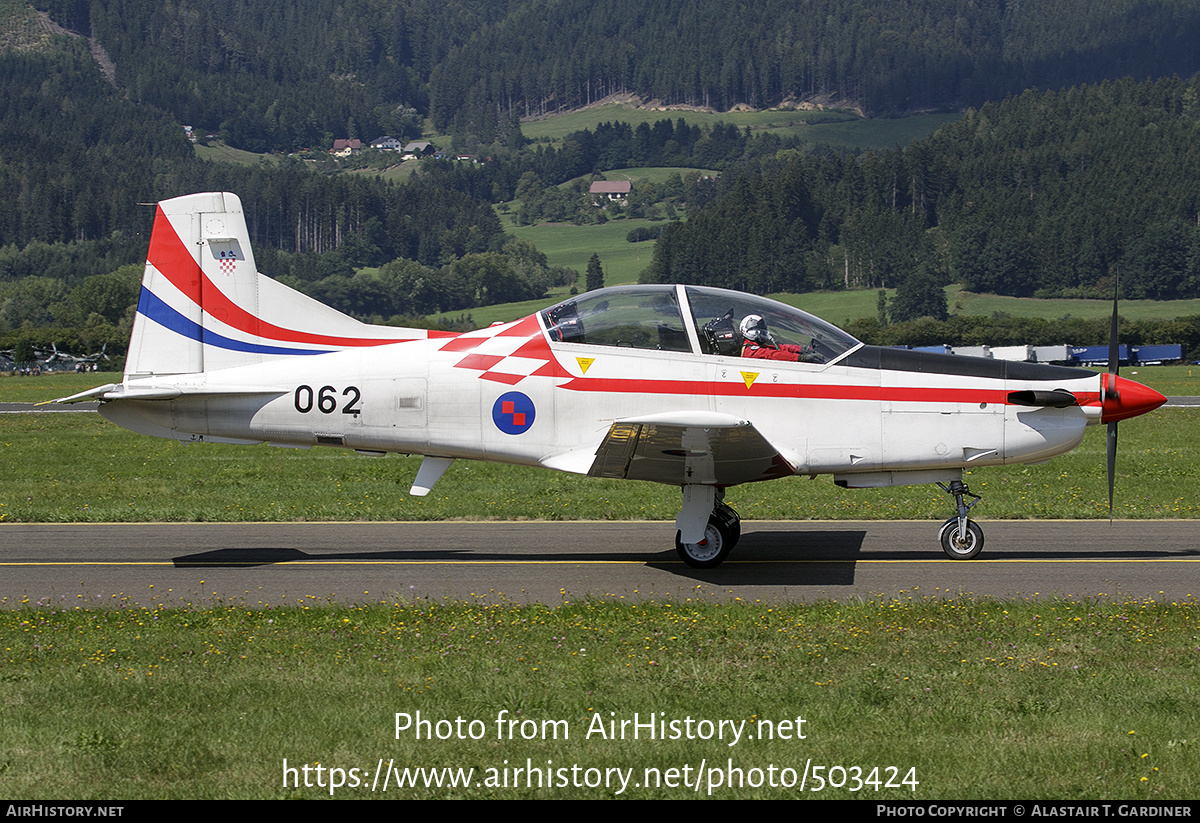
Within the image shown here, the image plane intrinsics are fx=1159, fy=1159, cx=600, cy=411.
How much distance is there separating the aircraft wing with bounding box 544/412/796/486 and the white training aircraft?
0.03 m

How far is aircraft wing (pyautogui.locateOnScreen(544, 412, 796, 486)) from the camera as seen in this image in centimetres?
1028

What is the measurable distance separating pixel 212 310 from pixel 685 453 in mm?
5489

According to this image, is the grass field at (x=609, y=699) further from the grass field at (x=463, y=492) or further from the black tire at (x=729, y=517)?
the grass field at (x=463, y=492)

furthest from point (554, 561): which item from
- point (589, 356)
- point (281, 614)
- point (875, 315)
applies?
point (875, 315)

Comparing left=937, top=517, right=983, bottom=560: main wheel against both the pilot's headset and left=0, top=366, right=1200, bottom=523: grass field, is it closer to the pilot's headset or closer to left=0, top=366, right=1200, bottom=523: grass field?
the pilot's headset

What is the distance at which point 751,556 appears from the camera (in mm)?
12570

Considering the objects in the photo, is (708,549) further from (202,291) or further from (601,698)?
(202,291)

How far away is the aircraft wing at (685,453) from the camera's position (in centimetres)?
1028

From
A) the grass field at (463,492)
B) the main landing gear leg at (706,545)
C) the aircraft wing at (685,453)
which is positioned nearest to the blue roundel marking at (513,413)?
the aircraft wing at (685,453)

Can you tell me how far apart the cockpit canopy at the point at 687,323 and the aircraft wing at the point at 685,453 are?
0.89 metres

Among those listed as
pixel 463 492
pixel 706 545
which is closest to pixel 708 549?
pixel 706 545

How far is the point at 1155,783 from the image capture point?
609 cm
